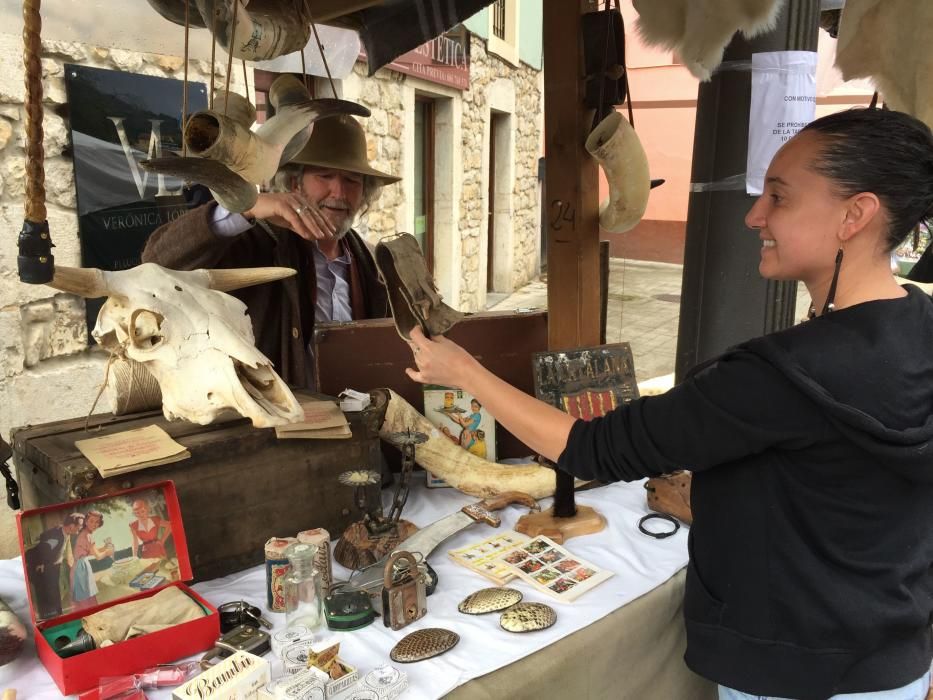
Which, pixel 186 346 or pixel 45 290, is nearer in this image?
pixel 186 346

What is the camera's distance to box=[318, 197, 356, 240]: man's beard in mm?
2375

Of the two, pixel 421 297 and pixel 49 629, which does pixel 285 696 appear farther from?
pixel 421 297

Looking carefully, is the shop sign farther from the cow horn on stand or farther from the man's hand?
the cow horn on stand

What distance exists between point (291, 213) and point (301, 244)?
30 centimetres

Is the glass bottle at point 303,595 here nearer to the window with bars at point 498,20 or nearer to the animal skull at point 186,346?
the animal skull at point 186,346

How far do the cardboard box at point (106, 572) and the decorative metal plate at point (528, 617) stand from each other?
54cm

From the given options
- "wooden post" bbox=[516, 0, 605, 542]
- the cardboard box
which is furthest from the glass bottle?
"wooden post" bbox=[516, 0, 605, 542]

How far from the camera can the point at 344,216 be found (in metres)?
2.44

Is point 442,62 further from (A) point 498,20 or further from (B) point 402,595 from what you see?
(B) point 402,595

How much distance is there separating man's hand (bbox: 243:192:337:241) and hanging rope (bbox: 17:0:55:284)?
0.97 metres

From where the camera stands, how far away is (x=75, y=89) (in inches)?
129

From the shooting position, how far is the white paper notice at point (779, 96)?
267 cm

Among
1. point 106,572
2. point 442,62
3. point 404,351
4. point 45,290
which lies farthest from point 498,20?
point 106,572

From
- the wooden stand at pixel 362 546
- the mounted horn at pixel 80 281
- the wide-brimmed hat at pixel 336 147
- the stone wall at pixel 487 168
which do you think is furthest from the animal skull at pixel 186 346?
the stone wall at pixel 487 168
